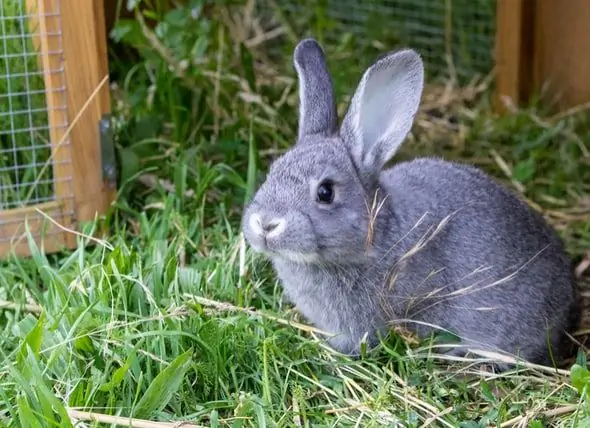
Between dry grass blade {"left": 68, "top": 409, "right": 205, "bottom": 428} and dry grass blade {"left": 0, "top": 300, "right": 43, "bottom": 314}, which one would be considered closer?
dry grass blade {"left": 68, "top": 409, "right": 205, "bottom": 428}

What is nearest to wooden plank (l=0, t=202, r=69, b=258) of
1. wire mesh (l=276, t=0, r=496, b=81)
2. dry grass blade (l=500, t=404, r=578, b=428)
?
dry grass blade (l=500, t=404, r=578, b=428)

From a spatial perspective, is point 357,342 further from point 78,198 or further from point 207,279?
point 78,198

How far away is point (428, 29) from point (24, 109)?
300cm

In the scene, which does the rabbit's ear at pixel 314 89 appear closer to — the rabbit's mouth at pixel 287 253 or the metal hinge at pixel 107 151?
the rabbit's mouth at pixel 287 253

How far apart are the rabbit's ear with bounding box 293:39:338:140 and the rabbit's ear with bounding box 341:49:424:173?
139 millimetres

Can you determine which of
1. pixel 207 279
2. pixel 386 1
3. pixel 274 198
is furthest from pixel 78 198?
pixel 386 1

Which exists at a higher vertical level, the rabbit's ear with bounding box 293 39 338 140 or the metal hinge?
the rabbit's ear with bounding box 293 39 338 140

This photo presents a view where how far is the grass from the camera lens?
2.77 metres

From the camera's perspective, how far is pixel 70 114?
3.82 meters

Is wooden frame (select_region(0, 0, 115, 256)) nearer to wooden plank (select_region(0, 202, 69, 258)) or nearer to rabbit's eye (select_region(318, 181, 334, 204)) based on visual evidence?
wooden plank (select_region(0, 202, 69, 258))

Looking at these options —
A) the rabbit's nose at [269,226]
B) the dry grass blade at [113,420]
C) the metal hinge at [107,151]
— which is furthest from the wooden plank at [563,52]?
the dry grass blade at [113,420]

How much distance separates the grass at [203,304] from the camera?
2.77 metres

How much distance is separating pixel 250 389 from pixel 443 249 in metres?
0.83

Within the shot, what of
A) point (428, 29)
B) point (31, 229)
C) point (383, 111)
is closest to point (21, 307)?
point (31, 229)
